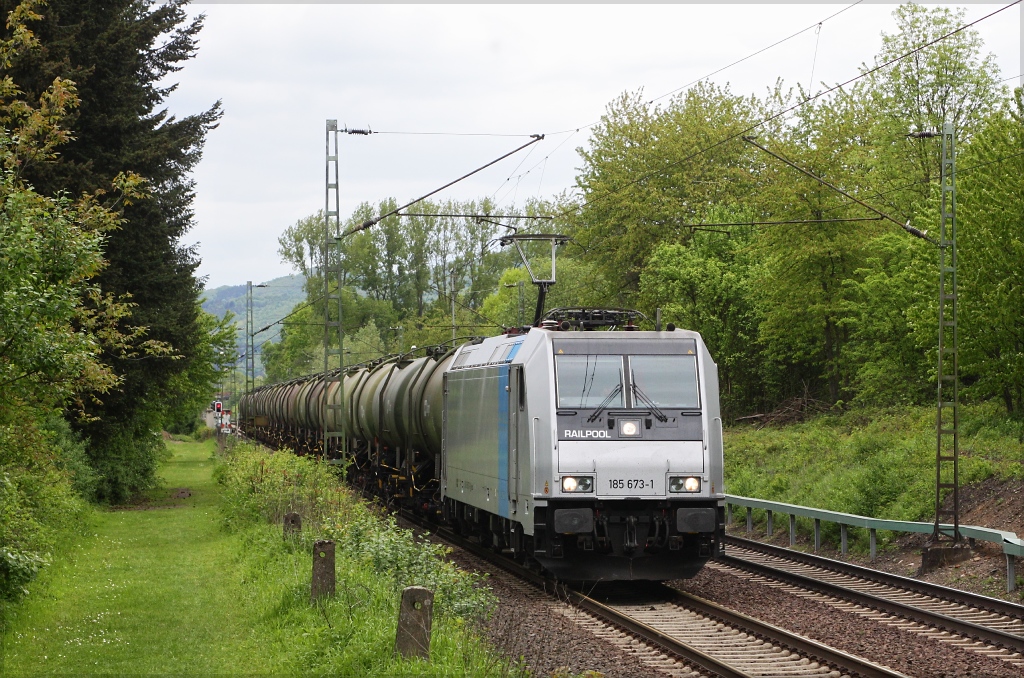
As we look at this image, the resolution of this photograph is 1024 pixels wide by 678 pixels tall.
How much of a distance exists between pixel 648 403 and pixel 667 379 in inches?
16.9

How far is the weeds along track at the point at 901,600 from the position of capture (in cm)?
1140

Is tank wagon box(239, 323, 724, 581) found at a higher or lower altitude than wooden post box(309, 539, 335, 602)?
higher

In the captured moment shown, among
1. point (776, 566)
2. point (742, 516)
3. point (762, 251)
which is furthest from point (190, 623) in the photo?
point (762, 251)

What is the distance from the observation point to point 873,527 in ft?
56.1

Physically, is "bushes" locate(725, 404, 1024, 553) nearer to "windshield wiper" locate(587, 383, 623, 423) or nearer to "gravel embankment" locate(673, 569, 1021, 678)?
"gravel embankment" locate(673, 569, 1021, 678)

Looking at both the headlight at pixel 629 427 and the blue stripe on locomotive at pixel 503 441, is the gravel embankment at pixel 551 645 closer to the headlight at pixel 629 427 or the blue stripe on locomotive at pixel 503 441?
the blue stripe on locomotive at pixel 503 441

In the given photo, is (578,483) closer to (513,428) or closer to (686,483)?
(686,483)

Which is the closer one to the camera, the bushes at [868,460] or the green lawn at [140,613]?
the green lawn at [140,613]

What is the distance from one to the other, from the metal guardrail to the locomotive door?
5.68 meters

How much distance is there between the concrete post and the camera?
55.2ft

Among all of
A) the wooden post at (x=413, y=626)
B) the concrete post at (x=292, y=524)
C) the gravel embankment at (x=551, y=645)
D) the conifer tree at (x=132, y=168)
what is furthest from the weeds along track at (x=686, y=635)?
the conifer tree at (x=132, y=168)

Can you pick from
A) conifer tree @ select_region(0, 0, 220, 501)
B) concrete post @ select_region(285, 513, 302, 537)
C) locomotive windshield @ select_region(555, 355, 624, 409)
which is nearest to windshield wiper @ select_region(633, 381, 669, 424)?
locomotive windshield @ select_region(555, 355, 624, 409)

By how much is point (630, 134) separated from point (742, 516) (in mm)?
27265

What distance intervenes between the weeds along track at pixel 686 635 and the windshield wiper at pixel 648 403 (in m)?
2.11
